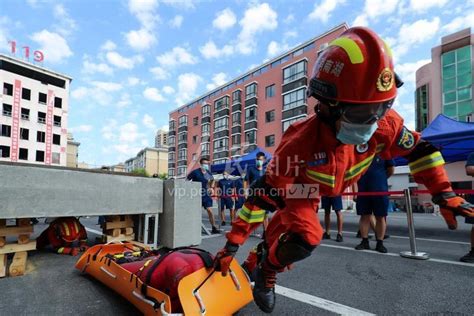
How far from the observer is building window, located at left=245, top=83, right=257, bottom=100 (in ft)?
120

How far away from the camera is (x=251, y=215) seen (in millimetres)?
1821

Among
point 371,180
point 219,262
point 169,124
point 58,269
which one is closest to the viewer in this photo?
point 219,262

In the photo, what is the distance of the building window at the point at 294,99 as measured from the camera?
29109 millimetres

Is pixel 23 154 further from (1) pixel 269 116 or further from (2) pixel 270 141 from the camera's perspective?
(1) pixel 269 116

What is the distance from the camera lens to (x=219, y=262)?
1.95 meters

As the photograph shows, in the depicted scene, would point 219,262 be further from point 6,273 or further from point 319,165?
point 6,273

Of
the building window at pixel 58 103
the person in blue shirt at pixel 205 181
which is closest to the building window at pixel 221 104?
the building window at pixel 58 103

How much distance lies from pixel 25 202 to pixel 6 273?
815 millimetres

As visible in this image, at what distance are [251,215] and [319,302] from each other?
102 centimetres

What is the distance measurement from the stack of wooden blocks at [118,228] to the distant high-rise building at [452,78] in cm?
2675

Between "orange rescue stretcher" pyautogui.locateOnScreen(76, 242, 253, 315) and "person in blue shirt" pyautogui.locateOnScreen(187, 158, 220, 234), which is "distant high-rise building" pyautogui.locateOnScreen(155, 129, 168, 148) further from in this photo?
"orange rescue stretcher" pyautogui.locateOnScreen(76, 242, 253, 315)

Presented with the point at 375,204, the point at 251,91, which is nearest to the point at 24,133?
the point at 251,91

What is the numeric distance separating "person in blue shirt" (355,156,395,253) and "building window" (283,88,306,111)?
25213 millimetres

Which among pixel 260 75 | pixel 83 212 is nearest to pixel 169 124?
pixel 260 75
